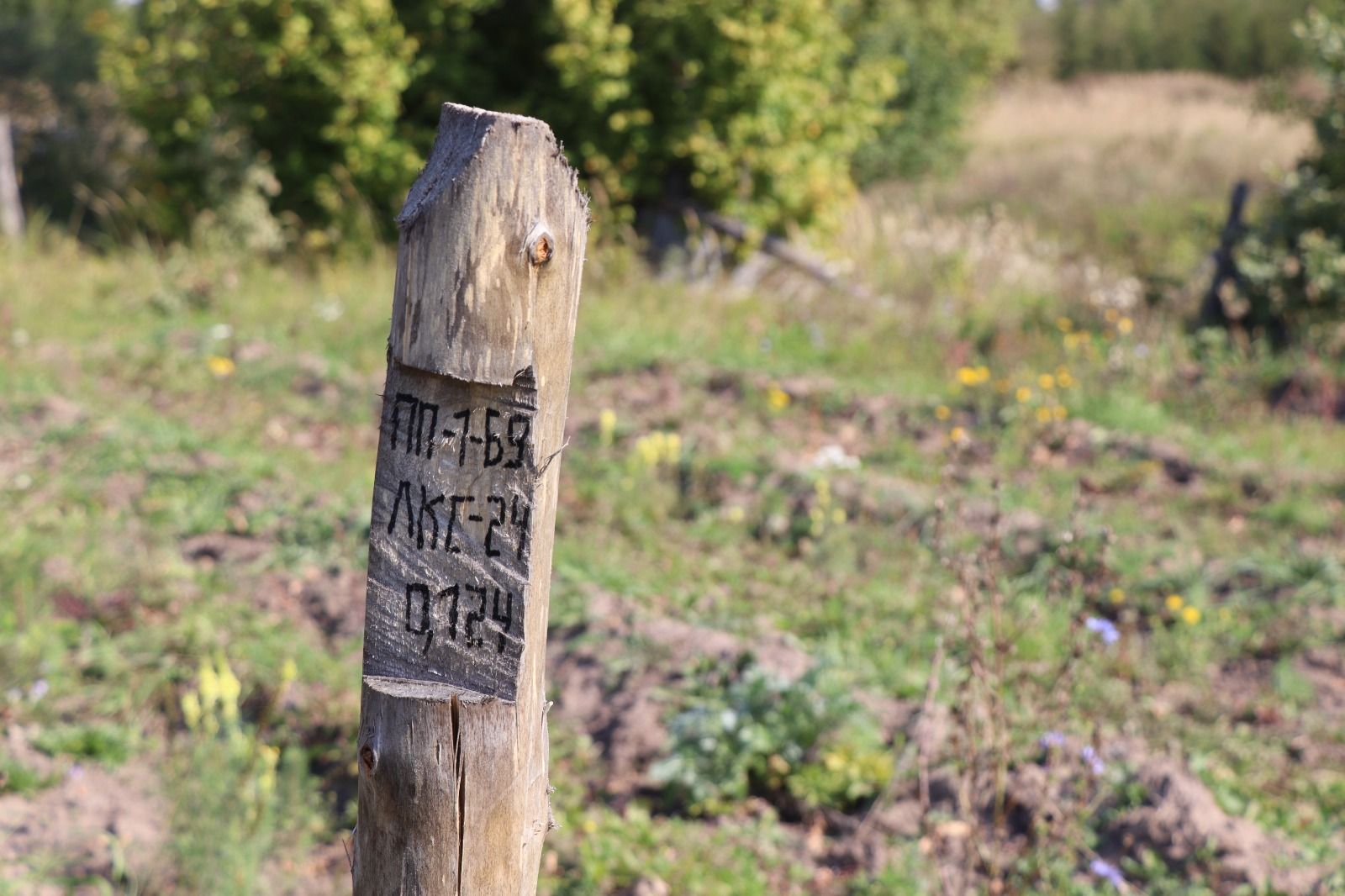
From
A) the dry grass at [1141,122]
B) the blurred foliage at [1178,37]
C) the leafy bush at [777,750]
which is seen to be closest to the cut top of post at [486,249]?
the leafy bush at [777,750]

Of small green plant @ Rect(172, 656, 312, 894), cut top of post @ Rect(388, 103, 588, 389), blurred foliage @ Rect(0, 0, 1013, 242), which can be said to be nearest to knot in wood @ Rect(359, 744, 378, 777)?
cut top of post @ Rect(388, 103, 588, 389)

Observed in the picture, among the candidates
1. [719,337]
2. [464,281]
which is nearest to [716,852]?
[464,281]

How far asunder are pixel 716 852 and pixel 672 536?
2.10 m

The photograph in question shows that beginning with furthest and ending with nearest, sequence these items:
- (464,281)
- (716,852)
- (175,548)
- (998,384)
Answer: (998,384) < (175,548) < (716,852) < (464,281)

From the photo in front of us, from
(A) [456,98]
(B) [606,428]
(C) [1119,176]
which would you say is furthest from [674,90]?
(C) [1119,176]

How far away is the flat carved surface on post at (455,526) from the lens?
1.56m

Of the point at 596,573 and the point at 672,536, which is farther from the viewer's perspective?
the point at 672,536

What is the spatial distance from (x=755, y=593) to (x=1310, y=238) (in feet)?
17.0

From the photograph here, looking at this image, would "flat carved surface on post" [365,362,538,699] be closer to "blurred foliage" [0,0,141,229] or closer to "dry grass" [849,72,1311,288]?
"dry grass" [849,72,1311,288]

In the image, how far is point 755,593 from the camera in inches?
184

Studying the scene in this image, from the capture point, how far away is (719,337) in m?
7.96

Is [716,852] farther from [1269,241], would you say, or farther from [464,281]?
[1269,241]

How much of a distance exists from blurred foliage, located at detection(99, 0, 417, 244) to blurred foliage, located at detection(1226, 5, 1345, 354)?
642 cm

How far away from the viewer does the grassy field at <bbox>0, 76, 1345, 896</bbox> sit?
3092mm
